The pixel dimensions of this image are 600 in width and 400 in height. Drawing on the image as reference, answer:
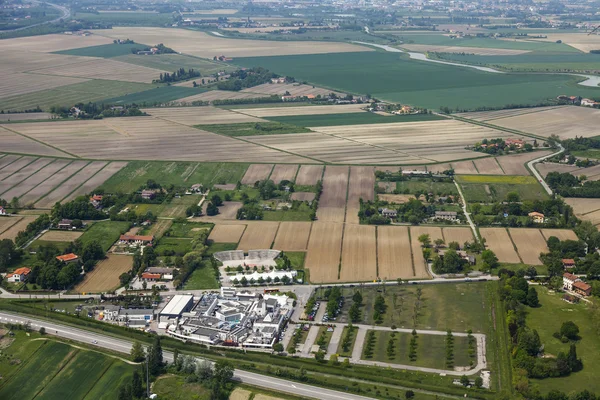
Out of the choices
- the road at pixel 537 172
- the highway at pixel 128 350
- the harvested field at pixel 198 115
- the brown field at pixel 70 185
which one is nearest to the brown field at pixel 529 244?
the road at pixel 537 172

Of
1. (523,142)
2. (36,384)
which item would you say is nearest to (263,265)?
(36,384)

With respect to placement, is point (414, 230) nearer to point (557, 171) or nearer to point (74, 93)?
point (557, 171)

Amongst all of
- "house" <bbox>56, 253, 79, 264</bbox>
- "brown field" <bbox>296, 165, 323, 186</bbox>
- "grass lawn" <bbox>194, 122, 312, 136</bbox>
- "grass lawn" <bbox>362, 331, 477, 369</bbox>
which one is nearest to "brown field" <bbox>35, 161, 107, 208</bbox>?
"house" <bbox>56, 253, 79, 264</bbox>

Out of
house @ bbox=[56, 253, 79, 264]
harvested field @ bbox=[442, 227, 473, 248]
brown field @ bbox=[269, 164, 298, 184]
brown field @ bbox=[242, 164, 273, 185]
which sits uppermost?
harvested field @ bbox=[442, 227, 473, 248]

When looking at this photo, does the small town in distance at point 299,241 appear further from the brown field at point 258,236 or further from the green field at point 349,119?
the green field at point 349,119

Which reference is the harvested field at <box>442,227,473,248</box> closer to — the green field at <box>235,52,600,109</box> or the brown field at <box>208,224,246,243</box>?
the brown field at <box>208,224,246,243</box>

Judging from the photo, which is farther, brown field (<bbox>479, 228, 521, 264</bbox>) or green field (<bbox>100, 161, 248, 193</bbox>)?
green field (<bbox>100, 161, 248, 193</bbox>)
